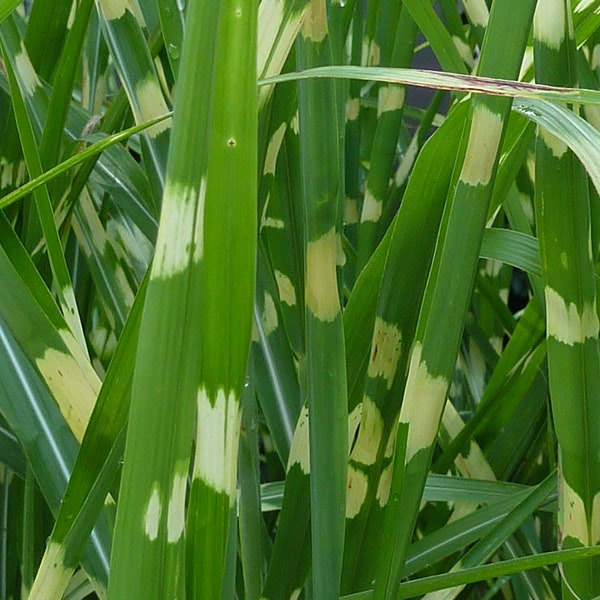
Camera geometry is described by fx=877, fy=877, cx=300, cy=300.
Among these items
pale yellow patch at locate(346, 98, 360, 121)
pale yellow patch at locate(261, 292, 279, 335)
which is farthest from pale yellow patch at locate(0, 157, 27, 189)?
pale yellow patch at locate(346, 98, 360, 121)

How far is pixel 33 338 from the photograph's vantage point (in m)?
0.22

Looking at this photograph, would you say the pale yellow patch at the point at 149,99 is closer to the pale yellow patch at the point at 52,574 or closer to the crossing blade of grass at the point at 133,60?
the crossing blade of grass at the point at 133,60

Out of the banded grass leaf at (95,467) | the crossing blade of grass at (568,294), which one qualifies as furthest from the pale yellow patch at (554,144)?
the banded grass leaf at (95,467)

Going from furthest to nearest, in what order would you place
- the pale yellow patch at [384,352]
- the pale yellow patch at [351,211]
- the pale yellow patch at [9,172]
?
the pale yellow patch at [351,211] → the pale yellow patch at [9,172] → the pale yellow patch at [384,352]

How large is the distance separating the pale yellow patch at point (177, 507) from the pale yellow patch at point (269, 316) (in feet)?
0.67

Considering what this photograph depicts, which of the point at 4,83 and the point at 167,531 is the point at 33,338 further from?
the point at 4,83

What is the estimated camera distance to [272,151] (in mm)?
301

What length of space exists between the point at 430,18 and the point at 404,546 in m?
0.18

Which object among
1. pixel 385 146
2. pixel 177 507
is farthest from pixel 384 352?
pixel 385 146

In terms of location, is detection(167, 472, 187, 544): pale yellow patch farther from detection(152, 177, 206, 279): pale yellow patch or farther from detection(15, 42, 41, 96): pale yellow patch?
detection(15, 42, 41, 96): pale yellow patch

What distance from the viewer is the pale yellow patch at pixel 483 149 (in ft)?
0.67

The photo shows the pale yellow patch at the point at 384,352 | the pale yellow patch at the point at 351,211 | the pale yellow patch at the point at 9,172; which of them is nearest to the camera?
the pale yellow patch at the point at 384,352

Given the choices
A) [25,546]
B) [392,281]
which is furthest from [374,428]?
[25,546]

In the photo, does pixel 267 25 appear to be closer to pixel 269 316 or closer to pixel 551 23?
pixel 551 23
